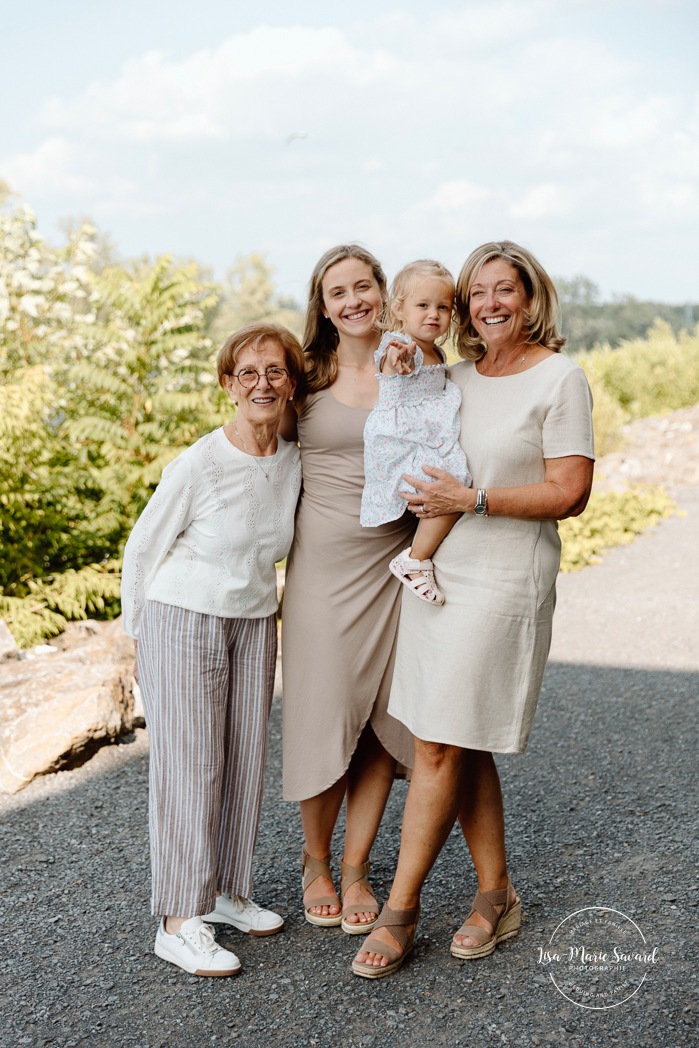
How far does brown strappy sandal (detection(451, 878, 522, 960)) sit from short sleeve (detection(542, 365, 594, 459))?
55.2 inches

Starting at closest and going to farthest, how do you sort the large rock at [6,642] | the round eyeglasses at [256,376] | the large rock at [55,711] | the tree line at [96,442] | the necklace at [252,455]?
the round eyeglasses at [256,376] < the necklace at [252,455] < the large rock at [55,711] < the large rock at [6,642] < the tree line at [96,442]

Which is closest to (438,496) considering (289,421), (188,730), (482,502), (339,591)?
(482,502)

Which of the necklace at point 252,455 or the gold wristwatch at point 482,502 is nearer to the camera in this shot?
the gold wristwatch at point 482,502

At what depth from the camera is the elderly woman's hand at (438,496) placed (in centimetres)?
261

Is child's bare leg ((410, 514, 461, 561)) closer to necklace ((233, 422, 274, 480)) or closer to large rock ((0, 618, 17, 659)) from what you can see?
necklace ((233, 422, 274, 480))

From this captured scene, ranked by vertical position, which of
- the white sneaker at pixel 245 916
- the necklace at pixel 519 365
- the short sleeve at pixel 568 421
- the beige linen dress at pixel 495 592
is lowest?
the white sneaker at pixel 245 916

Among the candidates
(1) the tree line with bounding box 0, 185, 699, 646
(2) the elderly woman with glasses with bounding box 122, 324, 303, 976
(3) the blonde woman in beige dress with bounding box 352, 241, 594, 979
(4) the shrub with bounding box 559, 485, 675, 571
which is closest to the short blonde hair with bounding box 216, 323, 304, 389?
(2) the elderly woman with glasses with bounding box 122, 324, 303, 976

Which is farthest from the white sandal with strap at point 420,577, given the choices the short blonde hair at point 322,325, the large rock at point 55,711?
the large rock at point 55,711

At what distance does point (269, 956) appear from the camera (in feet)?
9.90

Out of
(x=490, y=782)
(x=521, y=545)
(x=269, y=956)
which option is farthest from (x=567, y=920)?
(x=521, y=545)

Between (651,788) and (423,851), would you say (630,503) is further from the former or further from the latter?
(423,851)

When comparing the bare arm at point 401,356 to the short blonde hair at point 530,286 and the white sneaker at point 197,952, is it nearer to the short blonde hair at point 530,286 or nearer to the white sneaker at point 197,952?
the short blonde hair at point 530,286

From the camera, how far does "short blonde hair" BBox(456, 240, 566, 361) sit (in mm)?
2654

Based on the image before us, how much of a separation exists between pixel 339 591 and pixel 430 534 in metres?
0.44
